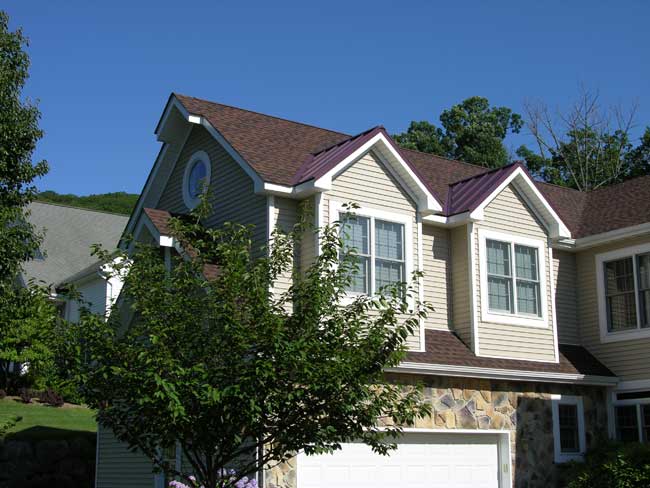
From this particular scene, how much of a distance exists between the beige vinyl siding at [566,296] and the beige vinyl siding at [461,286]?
10.1ft

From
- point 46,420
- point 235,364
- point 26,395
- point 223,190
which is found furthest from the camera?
→ point 26,395

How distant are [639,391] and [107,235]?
2756 centimetres

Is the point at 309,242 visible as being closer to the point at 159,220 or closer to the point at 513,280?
the point at 159,220

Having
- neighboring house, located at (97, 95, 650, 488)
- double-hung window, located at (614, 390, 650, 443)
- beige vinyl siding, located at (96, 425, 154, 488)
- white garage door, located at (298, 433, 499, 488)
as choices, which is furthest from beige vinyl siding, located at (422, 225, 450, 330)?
beige vinyl siding, located at (96, 425, 154, 488)

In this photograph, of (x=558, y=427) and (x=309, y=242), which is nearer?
(x=309, y=242)

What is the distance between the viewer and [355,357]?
33.4 ft

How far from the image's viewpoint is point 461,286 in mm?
17672

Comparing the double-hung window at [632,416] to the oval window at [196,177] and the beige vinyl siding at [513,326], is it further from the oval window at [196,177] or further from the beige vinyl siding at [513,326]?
the oval window at [196,177]

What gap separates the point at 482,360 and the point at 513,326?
1382 millimetres

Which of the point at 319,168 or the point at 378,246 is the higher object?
the point at 319,168

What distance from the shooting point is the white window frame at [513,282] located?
1753 centimetres

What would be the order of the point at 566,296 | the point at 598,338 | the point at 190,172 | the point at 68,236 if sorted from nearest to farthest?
the point at 190,172 → the point at 598,338 → the point at 566,296 → the point at 68,236

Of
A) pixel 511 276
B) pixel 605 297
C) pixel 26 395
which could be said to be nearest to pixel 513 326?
pixel 511 276

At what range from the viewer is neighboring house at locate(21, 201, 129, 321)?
33.4 m
